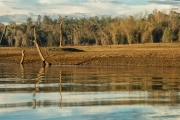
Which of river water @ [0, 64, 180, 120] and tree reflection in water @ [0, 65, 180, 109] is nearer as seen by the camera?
river water @ [0, 64, 180, 120]

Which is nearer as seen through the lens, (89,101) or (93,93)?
(89,101)

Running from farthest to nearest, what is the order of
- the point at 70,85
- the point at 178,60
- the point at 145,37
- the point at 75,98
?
the point at 145,37 → the point at 178,60 → the point at 70,85 → the point at 75,98

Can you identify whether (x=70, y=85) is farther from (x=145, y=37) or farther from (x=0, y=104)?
(x=145, y=37)

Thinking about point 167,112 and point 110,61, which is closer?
point 167,112

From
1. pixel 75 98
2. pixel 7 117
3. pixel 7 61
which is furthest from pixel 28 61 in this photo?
pixel 7 117

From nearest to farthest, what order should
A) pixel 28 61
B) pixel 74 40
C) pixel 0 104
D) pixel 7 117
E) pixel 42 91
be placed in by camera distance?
pixel 7 117
pixel 0 104
pixel 42 91
pixel 28 61
pixel 74 40

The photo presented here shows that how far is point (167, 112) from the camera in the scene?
60.6 ft

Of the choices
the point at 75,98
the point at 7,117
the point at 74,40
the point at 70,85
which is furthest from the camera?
the point at 74,40

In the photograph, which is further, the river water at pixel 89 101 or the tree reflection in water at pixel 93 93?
the tree reflection in water at pixel 93 93

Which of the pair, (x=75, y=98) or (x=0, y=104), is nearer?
(x=0, y=104)

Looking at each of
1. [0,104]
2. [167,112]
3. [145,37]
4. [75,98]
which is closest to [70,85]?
[75,98]

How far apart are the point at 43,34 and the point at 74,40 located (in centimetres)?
1577

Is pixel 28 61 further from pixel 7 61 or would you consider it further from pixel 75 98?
pixel 75 98

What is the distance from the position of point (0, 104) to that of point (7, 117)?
3.55m
